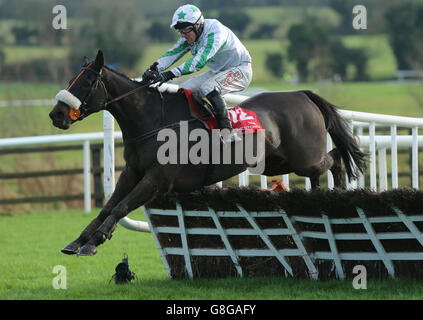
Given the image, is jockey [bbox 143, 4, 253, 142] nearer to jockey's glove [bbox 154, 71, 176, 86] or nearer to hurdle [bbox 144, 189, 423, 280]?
jockey's glove [bbox 154, 71, 176, 86]

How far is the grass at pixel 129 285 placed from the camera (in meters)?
4.84

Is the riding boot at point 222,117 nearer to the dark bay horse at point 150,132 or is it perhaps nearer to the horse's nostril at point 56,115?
the dark bay horse at point 150,132

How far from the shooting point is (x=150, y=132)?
5.39 metres

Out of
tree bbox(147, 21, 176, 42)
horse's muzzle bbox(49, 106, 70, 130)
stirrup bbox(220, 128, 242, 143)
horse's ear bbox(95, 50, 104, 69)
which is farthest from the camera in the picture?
tree bbox(147, 21, 176, 42)


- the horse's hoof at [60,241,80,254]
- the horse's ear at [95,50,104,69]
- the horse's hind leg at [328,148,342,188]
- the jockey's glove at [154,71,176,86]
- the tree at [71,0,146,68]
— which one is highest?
the tree at [71,0,146,68]

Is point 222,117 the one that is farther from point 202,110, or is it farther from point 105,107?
point 105,107

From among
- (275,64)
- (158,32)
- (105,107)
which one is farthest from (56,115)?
(158,32)

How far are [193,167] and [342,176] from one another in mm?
1570

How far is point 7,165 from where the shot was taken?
13.2 metres

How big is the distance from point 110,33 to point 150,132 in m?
25.8

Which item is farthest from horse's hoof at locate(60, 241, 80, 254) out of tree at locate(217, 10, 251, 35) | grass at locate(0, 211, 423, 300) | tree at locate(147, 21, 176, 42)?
tree at locate(217, 10, 251, 35)

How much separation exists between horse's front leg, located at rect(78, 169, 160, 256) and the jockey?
0.61 m

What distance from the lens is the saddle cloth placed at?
5508 millimetres
